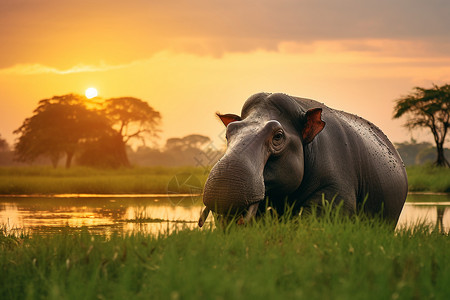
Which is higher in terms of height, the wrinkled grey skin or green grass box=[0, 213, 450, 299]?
the wrinkled grey skin

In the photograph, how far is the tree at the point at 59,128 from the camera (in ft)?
137

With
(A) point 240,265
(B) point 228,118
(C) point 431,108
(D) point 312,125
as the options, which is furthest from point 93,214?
(C) point 431,108

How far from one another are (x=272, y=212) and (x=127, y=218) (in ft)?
19.8

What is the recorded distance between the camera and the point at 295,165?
16.7ft

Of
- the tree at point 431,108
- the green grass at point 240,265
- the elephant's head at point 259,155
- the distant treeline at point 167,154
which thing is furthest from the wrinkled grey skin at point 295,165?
the distant treeline at point 167,154

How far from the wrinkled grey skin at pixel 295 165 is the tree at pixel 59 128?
36.4 m

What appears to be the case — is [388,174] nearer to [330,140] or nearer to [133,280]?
[330,140]

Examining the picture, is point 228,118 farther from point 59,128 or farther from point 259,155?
point 59,128

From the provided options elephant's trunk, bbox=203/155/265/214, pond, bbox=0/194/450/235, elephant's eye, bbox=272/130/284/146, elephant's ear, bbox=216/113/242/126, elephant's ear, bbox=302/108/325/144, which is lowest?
pond, bbox=0/194/450/235

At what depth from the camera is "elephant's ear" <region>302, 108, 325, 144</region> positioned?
5.23m

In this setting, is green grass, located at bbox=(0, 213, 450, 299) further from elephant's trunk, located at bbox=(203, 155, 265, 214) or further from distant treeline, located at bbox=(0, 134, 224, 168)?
distant treeline, located at bbox=(0, 134, 224, 168)

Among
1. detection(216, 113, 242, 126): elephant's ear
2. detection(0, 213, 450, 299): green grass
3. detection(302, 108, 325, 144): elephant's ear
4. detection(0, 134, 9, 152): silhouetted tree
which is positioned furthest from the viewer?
detection(0, 134, 9, 152): silhouetted tree

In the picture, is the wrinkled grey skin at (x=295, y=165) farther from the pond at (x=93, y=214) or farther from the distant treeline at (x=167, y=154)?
the distant treeline at (x=167, y=154)

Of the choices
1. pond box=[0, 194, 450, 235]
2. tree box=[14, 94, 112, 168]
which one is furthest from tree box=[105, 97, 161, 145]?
pond box=[0, 194, 450, 235]
